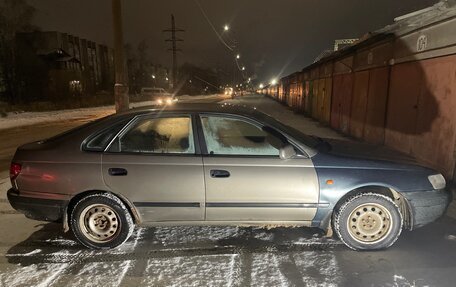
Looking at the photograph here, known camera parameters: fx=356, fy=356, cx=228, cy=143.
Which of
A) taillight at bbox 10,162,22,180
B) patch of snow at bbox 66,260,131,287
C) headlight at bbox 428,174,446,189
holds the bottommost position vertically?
patch of snow at bbox 66,260,131,287

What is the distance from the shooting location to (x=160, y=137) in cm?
385

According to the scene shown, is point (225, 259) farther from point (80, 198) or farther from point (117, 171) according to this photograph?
point (80, 198)

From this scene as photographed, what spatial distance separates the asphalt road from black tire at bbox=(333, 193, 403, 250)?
0.11 m

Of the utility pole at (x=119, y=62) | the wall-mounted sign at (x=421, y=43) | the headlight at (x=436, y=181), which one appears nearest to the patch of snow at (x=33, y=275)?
the headlight at (x=436, y=181)

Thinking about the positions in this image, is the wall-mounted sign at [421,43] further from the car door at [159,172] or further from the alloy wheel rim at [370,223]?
the car door at [159,172]

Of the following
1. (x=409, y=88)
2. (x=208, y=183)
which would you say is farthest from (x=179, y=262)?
(x=409, y=88)

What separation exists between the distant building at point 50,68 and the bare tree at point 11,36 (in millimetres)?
677

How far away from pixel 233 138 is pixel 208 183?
58 centimetres

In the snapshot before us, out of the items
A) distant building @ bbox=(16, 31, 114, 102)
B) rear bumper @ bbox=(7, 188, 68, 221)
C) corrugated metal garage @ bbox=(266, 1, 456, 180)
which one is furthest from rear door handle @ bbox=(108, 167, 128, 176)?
distant building @ bbox=(16, 31, 114, 102)

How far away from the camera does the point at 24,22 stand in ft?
114

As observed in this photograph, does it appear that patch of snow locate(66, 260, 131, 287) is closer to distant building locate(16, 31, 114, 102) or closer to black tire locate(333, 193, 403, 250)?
black tire locate(333, 193, 403, 250)

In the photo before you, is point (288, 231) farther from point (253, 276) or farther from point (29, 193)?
point (29, 193)

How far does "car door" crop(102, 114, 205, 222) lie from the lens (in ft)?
12.0

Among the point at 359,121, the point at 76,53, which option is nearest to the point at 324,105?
the point at 359,121
